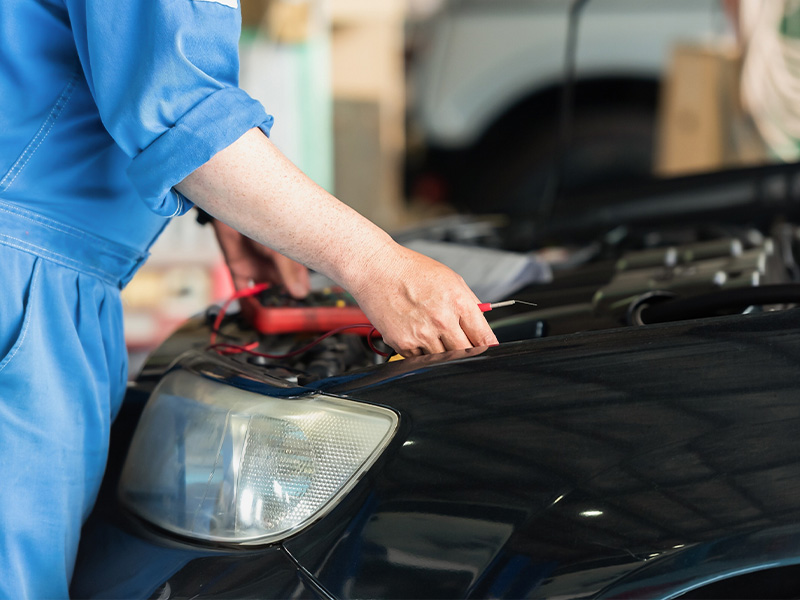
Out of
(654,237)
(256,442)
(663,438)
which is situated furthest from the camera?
(654,237)

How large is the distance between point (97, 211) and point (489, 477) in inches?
21.5

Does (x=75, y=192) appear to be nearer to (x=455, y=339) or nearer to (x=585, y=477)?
(x=455, y=339)

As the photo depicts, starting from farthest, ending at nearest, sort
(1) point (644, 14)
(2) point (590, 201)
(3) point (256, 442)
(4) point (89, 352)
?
1. (1) point (644, 14)
2. (2) point (590, 201)
3. (4) point (89, 352)
4. (3) point (256, 442)

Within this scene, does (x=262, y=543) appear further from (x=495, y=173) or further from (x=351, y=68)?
(x=351, y=68)

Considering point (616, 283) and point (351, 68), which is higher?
point (351, 68)

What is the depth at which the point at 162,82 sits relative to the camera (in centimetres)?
76

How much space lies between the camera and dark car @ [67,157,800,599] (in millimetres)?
711

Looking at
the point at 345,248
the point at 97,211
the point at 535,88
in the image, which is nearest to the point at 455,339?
the point at 345,248

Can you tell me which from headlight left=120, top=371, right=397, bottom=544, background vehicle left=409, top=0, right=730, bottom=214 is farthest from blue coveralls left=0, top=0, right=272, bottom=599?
background vehicle left=409, top=0, right=730, bottom=214

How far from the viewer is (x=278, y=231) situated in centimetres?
84

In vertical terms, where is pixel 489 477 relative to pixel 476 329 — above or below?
below

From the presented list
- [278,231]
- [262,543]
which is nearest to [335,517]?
[262,543]

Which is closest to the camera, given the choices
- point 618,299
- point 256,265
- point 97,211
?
point 97,211

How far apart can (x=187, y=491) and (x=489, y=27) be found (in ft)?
10.3
